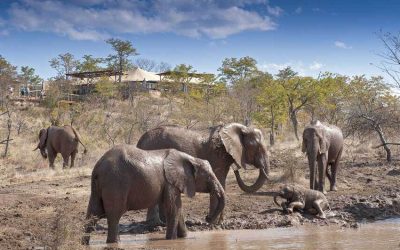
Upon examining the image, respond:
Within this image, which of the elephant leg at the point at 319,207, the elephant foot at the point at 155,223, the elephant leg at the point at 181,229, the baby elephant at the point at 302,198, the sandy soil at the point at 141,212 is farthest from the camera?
the baby elephant at the point at 302,198

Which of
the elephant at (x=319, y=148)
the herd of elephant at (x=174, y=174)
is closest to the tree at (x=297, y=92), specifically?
the elephant at (x=319, y=148)

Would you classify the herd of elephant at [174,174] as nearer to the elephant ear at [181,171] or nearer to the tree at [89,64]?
the elephant ear at [181,171]

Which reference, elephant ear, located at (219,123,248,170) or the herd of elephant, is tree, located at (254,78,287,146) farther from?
elephant ear, located at (219,123,248,170)

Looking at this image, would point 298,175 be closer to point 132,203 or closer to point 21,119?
point 132,203

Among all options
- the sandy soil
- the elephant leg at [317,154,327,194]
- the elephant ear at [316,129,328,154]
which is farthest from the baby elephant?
the elephant ear at [316,129,328,154]

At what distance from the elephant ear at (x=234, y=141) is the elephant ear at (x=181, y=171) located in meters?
2.28

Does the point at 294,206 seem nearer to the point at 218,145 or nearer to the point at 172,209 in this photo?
the point at 218,145

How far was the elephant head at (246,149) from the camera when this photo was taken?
42.0 ft

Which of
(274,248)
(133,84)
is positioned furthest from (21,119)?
(274,248)

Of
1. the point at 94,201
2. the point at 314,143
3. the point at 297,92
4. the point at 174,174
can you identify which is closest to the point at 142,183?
the point at 174,174

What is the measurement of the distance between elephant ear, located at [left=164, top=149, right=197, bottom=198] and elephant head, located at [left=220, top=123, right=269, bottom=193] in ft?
7.94

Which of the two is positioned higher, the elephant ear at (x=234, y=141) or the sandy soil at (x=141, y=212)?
the elephant ear at (x=234, y=141)

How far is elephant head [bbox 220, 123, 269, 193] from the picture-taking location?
12.8 meters

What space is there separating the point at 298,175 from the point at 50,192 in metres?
7.24
